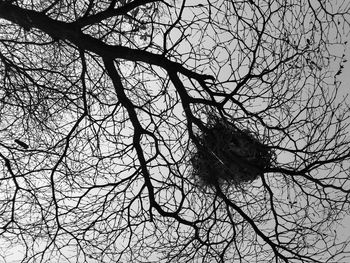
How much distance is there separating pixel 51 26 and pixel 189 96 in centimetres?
178

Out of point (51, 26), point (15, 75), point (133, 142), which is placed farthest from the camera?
point (15, 75)

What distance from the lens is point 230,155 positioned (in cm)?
450

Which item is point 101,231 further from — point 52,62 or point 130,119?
point 52,62

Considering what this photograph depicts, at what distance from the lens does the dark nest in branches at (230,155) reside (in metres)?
4.48

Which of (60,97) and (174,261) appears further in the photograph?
(60,97)

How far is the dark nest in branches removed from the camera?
4484mm

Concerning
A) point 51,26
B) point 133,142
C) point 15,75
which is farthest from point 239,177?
point 15,75

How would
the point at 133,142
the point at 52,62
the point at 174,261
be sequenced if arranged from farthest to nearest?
the point at 52,62 < the point at 133,142 < the point at 174,261

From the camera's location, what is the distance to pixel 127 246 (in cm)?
512

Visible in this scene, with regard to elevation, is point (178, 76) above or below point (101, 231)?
above

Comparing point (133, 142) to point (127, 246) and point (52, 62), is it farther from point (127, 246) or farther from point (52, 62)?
point (52, 62)

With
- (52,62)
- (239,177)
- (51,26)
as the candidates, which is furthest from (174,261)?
(52,62)

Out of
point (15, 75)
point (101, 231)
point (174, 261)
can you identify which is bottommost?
point (174, 261)

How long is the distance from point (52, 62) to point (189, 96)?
2597mm
